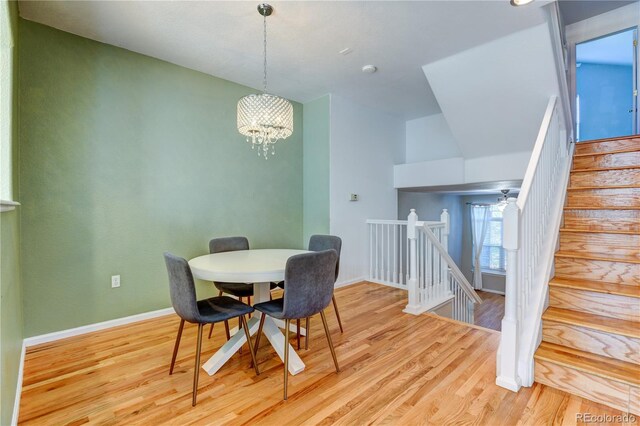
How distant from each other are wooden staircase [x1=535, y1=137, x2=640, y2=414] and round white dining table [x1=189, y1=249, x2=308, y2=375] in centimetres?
164

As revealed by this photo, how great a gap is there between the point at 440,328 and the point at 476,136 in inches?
97.3

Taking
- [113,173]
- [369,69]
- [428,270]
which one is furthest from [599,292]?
[113,173]

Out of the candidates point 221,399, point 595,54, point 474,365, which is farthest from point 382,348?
point 595,54

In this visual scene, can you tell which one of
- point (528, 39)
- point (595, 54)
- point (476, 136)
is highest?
point (595, 54)

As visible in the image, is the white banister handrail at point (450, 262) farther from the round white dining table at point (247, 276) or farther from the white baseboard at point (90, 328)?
the white baseboard at point (90, 328)

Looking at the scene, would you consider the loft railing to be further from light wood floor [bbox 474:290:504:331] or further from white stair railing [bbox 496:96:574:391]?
light wood floor [bbox 474:290:504:331]

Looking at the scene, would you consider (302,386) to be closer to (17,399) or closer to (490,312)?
(17,399)

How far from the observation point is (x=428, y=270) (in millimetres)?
3385

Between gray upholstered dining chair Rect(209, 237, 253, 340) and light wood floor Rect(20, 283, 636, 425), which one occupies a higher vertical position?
gray upholstered dining chair Rect(209, 237, 253, 340)

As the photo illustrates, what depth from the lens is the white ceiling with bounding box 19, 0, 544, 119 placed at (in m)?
2.28

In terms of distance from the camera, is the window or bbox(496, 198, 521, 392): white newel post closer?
bbox(496, 198, 521, 392): white newel post

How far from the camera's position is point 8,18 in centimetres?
170

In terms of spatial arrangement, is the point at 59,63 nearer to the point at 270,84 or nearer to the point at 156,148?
the point at 156,148

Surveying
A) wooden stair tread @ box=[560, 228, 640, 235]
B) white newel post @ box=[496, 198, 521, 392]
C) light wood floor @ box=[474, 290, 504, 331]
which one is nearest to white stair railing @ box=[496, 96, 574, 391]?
white newel post @ box=[496, 198, 521, 392]
